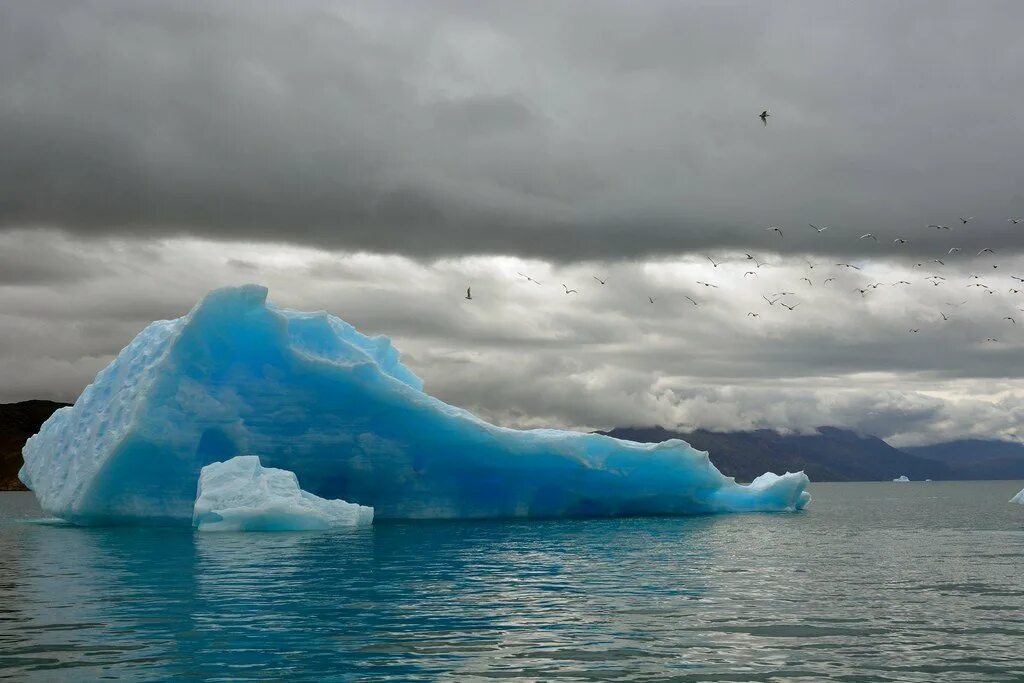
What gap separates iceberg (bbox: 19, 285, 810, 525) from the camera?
33188 mm

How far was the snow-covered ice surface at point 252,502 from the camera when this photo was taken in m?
30.7

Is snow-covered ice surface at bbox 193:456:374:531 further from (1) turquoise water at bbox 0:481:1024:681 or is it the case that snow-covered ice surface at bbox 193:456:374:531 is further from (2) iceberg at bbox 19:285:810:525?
(2) iceberg at bbox 19:285:810:525

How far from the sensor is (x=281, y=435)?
35469mm

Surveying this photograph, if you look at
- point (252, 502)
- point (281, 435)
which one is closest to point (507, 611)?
point (252, 502)

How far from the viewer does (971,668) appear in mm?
11039

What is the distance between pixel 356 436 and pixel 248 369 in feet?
14.7

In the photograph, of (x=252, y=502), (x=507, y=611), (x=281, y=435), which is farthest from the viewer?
(x=281, y=435)

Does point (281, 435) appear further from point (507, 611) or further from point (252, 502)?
point (507, 611)

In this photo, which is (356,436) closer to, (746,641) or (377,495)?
(377,495)

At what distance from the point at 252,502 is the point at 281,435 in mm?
5124

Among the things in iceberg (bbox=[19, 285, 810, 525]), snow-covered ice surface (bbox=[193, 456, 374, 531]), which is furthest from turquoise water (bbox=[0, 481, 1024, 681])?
iceberg (bbox=[19, 285, 810, 525])

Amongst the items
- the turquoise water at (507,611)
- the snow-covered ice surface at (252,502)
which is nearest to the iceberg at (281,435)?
the snow-covered ice surface at (252,502)

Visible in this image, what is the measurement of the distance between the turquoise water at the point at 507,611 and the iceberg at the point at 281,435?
617 cm

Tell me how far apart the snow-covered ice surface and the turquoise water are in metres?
2.37
